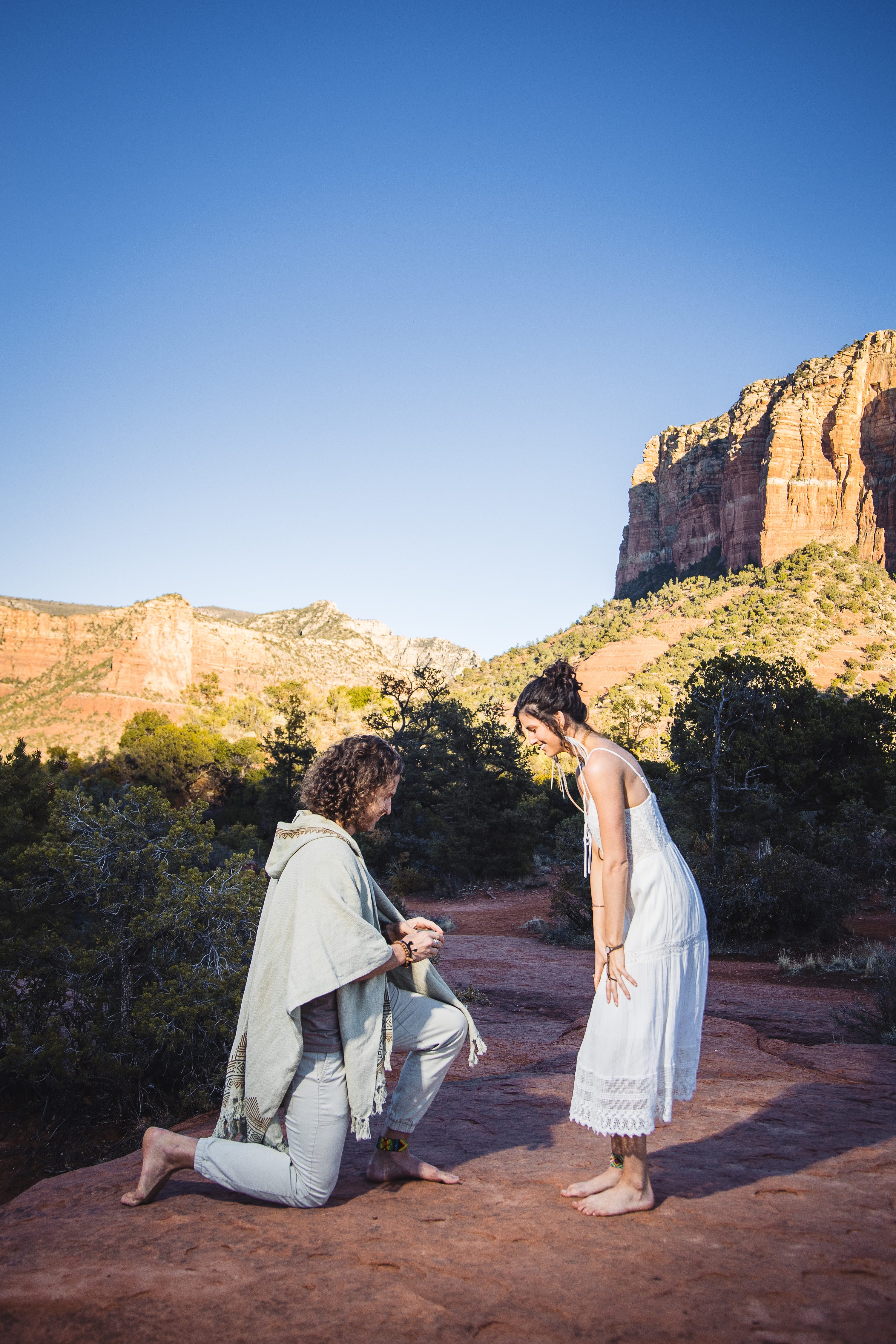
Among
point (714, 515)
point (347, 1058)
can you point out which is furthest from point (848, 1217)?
point (714, 515)

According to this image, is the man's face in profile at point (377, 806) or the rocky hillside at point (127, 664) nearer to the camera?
the man's face in profile at point (377, 806)

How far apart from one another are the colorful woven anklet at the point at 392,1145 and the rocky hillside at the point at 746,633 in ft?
130

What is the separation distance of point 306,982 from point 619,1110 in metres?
1.06

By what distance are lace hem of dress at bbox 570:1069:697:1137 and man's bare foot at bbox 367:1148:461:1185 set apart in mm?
564

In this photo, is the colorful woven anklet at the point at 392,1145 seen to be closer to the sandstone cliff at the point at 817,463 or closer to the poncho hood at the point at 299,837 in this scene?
the poncho hood at the point at 299,837

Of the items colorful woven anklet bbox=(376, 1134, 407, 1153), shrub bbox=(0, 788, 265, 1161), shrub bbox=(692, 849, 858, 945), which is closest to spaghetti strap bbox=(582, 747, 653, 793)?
colorful woven anklet bbox=(376, 1134, 407, 1153)

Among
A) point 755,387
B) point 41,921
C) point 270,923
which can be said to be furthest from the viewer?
point 755,387

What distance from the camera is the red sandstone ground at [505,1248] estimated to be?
1.86m

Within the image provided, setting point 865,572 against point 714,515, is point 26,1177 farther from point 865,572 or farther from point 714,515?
point 714,515

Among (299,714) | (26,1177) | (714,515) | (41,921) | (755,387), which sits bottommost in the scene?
(26,1177)

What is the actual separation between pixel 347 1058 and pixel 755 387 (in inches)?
3031

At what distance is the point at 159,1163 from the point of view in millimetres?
2605

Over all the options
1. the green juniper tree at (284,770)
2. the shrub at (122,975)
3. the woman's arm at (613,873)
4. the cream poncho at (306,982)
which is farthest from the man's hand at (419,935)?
the green juniper tree at (284,770)

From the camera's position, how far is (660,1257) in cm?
219
